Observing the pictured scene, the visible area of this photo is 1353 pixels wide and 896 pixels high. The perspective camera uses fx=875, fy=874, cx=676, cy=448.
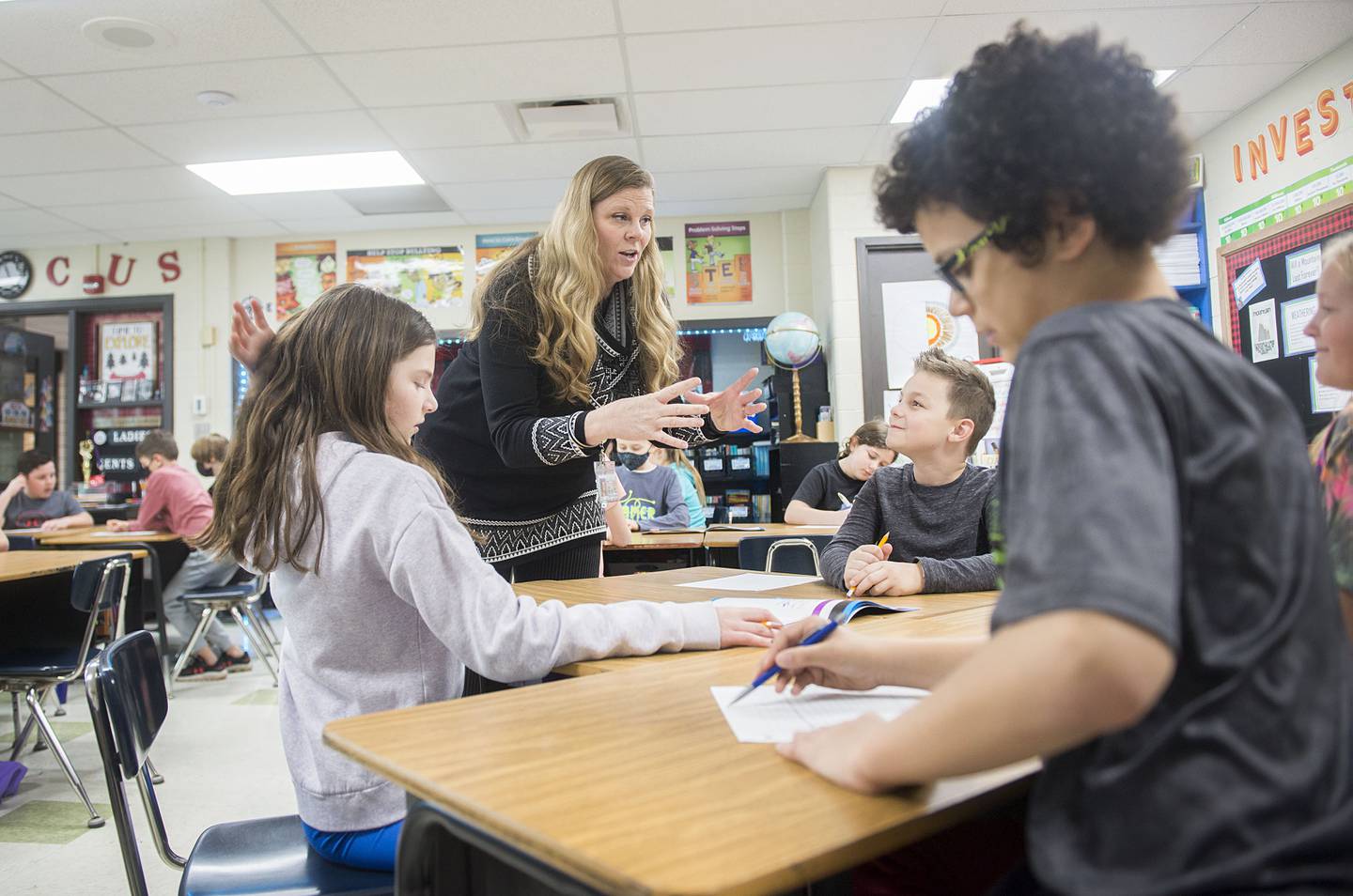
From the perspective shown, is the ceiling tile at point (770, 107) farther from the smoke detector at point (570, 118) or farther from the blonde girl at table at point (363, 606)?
the blonde girl at table at point (363, 606)

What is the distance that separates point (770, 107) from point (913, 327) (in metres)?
1.66

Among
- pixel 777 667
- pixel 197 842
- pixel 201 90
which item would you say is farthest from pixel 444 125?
pixel 777 667

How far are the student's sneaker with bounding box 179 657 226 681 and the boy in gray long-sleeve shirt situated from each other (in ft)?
11.7

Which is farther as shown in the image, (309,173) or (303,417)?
(309,173)

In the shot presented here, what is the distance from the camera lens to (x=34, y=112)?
407 cm

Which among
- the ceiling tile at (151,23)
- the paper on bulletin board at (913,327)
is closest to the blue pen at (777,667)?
the ceiling tile at (151,23)

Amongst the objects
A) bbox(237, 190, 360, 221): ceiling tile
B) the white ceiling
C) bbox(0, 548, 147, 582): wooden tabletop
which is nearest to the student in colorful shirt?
the white ceiling

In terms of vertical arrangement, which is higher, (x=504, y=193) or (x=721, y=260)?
(x=504, y=193)

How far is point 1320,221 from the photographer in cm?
370

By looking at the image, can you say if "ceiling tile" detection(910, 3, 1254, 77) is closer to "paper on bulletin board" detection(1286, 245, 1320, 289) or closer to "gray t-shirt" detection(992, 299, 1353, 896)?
"paper on bulletin board" detection(1286, 245, 1320, 289)

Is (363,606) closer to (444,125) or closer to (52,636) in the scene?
(52,636)

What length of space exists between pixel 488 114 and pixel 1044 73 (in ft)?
13.4

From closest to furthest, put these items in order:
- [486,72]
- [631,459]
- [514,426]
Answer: [514,426] < [486,72] < [631,459]

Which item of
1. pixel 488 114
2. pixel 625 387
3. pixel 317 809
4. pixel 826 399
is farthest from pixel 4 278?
pixel 317 809
